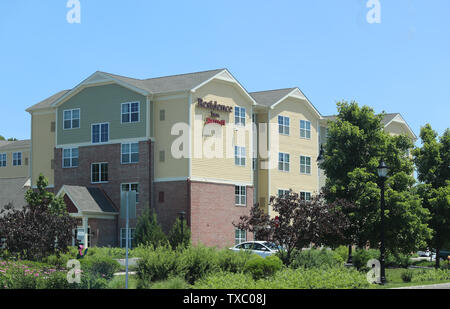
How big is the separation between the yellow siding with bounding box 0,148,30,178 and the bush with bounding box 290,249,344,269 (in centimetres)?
4998

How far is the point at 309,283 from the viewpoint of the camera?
23.6 meters

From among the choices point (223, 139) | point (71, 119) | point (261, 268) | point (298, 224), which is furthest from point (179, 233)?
point (261, 268)

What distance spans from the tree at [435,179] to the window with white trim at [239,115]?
643 inches

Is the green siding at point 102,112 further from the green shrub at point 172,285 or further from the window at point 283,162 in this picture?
the green shrub at point 172,285

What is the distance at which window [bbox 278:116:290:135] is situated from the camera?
58.2 meters

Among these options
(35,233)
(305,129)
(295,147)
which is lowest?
(35,233)

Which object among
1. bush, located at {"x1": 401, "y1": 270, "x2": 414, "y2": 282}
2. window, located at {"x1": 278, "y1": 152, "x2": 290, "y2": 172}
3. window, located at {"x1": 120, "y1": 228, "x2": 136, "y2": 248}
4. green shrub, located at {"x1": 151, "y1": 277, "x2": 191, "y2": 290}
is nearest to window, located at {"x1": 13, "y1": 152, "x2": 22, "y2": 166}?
window, located at {"x1": 120, "y1": 228, "x2": 136, "y2": 248}

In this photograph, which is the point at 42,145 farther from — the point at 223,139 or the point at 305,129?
the point at 305,129

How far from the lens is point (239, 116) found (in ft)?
178

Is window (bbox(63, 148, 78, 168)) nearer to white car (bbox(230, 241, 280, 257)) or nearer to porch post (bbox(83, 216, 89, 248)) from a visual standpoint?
porch post (bbox(83, 216, 89, 248))

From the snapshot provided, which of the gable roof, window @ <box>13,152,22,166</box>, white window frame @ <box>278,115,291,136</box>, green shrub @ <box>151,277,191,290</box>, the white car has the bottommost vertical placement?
green shrub @ <box>151,277,191,290</box>

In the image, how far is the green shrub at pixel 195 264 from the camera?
24078 millimetres

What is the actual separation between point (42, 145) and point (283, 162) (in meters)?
21.1
